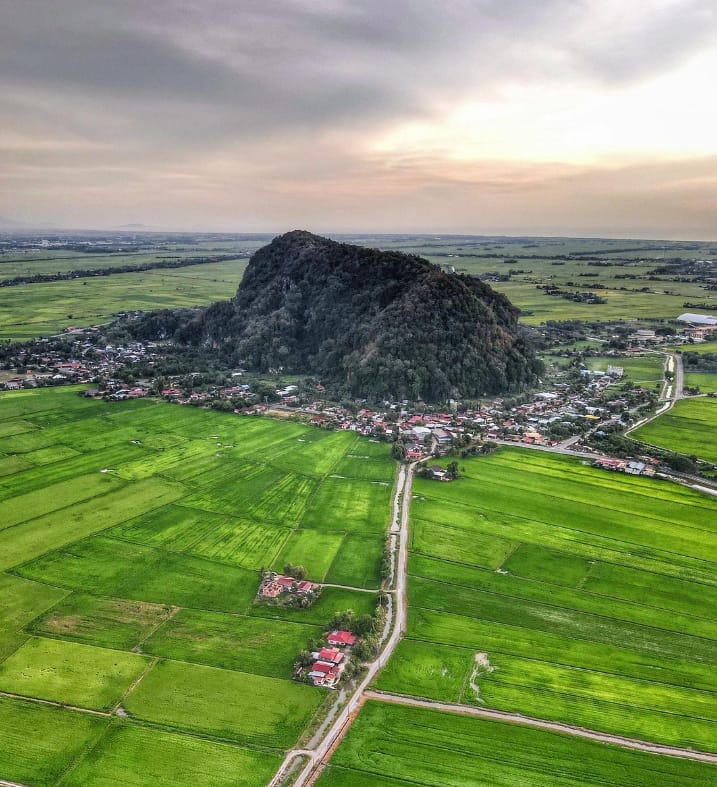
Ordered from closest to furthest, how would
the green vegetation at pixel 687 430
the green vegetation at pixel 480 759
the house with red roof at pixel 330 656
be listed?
the green vegetation at pixel 480 759 < the house with red roof at pixel 330 656 < the green vegetation at pixel 687 430

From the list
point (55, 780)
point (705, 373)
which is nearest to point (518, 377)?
point (705, 373)

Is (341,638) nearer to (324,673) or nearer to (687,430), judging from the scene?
(324,673)

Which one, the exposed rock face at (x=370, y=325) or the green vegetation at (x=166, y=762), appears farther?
the exposed rock face at (x=370, y=325)

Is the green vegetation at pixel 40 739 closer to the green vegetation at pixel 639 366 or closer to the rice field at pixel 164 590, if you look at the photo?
the rice field at pixel 164 590

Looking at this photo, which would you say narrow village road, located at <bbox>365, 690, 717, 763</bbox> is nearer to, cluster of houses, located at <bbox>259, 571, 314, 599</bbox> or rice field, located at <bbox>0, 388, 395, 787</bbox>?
rice field, located at <bbox>0, 388, 395, 787</bbox>

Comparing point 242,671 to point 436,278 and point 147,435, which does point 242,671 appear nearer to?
point 147,435

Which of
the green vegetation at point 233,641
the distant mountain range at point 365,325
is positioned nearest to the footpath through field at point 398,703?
the green vegetation at point 233,641
